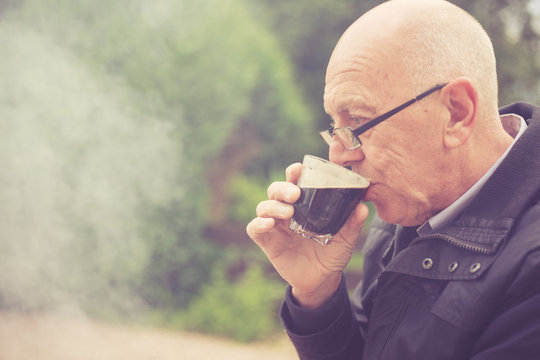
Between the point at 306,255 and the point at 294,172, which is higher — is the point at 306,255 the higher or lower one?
the lower one

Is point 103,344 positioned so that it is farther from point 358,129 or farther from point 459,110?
point 459,110

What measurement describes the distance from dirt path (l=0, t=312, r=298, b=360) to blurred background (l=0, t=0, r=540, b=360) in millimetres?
44

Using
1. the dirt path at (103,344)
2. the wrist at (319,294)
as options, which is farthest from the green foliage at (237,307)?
the wrist at (319,294)

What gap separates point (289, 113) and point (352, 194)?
883 centimetres

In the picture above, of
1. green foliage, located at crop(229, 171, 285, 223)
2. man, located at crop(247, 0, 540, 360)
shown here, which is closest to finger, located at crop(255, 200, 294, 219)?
man, located at crop(247, 0, 540, 360)

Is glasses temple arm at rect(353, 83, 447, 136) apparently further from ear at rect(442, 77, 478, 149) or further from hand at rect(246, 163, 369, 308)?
hand at rect(246, 163, 369, 308)

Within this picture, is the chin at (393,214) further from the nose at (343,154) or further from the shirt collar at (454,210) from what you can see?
the nose at (343,154)

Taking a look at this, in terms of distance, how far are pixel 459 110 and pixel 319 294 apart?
859 mm

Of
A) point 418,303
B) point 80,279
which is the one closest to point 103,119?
point 80,279

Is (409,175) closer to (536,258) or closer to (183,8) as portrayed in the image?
(536,258)

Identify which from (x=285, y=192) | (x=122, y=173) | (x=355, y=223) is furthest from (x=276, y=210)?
(x=122, y=173)

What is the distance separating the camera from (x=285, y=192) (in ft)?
5.43

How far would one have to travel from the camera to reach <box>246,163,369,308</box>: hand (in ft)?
5.94

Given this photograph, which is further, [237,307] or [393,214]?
[237,307]
